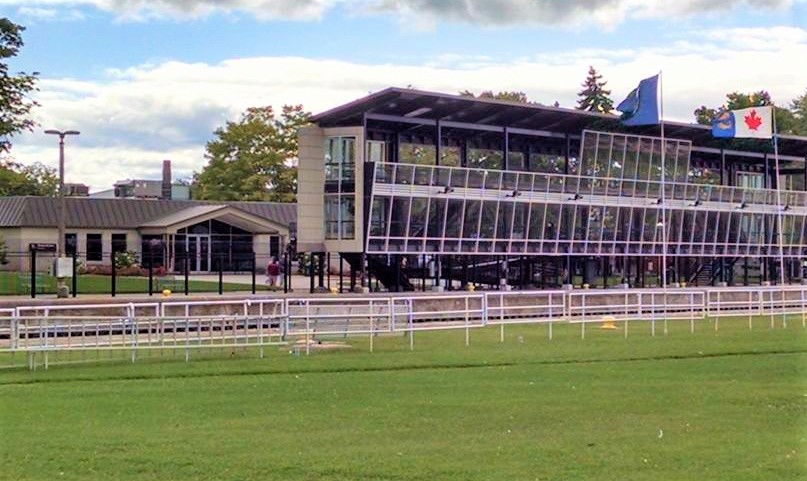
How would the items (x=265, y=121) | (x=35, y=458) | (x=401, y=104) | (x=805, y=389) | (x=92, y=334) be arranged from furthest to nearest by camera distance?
(x=265, y=121) → (x=401, y=104) → (x=92, y=334) → (x=805, y=389) → (x=35, y=458)

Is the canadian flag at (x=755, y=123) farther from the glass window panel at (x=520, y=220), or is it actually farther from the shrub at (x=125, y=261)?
the shrub at (x=125, y=261)

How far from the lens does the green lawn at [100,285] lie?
146 feet

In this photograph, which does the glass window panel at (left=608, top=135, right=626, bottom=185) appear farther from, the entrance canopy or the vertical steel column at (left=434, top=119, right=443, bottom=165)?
the entrance canopy

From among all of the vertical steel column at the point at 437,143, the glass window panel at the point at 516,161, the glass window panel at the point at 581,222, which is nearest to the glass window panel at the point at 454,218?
the vertical steel column at the point at 437,143

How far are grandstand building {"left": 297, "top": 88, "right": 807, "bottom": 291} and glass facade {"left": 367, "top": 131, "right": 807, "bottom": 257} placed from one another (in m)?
0.07

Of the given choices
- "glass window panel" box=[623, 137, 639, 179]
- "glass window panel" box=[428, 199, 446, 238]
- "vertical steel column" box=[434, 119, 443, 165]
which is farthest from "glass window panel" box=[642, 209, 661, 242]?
"glass window panel" box=[428, 199, 446, 238]

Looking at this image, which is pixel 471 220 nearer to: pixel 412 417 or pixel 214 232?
pixel 214 232

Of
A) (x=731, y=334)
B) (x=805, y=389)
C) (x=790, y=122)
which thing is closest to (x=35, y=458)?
(x=805, y=389)

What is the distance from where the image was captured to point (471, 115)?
180ft

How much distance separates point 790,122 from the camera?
97875mm

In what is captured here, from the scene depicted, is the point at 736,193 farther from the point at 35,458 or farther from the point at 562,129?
the point at 35,458

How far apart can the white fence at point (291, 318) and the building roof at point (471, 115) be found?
13.9 meters

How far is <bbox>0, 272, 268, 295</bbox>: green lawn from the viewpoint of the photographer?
146 feet

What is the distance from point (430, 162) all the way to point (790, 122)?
53.1 meters
